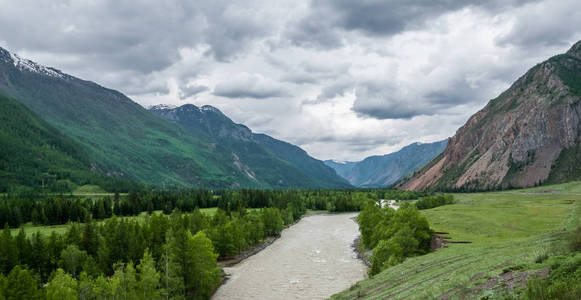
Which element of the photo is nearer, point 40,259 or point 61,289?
point 61,289

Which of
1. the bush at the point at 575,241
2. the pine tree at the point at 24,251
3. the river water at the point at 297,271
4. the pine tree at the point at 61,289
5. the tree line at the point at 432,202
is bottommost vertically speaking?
the river water at the point at 297,271

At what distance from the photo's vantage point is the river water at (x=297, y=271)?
61906 mm

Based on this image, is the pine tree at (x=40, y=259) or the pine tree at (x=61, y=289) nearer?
the pine tree at (x=61, y=289)

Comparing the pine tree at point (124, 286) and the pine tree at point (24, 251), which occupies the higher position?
the pine tree at point (24, 251)

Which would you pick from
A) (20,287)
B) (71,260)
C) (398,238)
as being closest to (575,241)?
(398,238)

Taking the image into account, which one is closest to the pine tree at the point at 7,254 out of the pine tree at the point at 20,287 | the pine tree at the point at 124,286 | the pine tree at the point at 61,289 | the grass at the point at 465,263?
the pine tree at the point at 20,287

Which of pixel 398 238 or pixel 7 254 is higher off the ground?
pixel 7 254

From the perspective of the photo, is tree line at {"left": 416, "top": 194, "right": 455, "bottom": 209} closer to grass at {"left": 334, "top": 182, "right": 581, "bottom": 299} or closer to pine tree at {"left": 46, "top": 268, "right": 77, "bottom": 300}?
grass at {"left": 334, "top": 182, "right": 581, "bottom": 299}

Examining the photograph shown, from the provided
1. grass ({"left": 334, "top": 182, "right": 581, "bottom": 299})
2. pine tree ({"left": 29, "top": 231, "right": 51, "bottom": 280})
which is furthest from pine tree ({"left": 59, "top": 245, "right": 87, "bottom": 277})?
grass ({"left": 334, "top": 182, "right": 581, "bottom": 299})

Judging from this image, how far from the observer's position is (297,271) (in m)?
75.8

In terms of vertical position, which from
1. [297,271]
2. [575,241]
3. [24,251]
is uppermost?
[575,241]

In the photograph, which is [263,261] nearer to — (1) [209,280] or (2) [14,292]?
(1) [209,280]

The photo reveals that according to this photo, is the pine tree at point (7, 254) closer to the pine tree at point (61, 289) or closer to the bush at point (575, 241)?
the pine tree at point (61, 289)

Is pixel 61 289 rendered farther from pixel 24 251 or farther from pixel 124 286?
pixel 24 251
